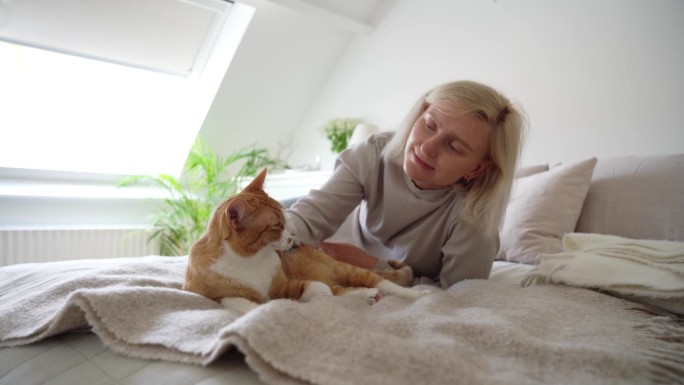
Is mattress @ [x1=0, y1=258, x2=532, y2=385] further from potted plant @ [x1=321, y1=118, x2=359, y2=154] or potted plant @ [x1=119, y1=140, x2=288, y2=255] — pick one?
potted plant @ [x1=321, y1=118, x2=359, y2=154]

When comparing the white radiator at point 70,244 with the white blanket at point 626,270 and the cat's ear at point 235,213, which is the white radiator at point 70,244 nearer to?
the cat's ear at point 235,213

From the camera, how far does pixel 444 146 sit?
130 centimetres

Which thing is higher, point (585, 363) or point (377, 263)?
point (585, 363)

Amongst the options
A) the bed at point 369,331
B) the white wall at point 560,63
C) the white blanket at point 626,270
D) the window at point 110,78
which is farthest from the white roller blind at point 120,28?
the white blanket at point 626,270

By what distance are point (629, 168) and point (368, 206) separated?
1.07 meters

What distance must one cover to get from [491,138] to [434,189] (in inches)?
9.6

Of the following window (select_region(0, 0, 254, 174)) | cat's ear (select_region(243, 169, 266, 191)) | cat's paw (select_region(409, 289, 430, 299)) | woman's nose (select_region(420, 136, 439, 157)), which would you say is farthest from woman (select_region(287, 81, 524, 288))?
window (select_region(0, 0, 254, 174))

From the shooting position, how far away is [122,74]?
3.23 m

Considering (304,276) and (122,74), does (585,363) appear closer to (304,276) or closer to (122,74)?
(304,276)

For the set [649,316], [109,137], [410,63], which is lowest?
[109,137]

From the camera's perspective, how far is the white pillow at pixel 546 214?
5.74 feet

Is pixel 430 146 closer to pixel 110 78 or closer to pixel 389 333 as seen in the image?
pixel 389 333

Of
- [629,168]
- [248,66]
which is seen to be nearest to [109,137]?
[248,66]

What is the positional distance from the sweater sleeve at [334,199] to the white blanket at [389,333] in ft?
1.32
